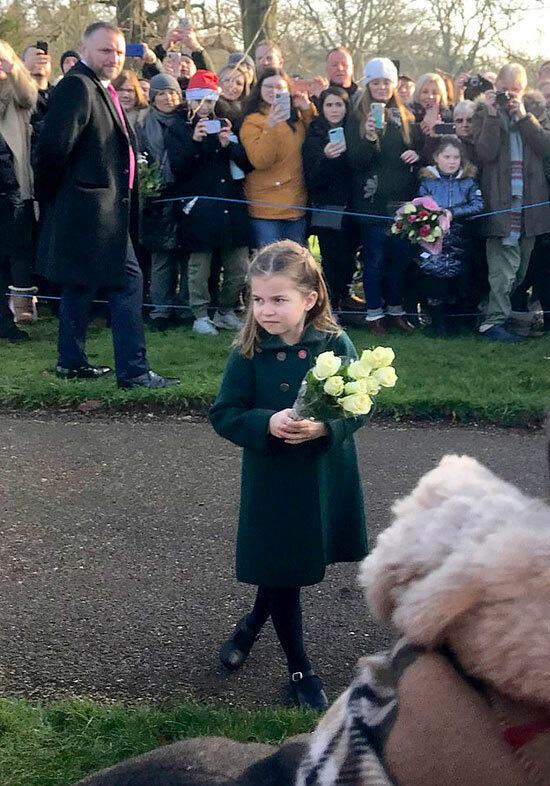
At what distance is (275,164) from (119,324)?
2.69 metres

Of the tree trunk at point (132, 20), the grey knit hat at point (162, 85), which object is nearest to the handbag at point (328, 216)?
the grey knit hat at point (162, 85)

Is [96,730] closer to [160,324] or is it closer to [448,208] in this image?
[160,324]

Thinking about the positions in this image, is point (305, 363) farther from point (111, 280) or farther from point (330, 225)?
point (330, 225)

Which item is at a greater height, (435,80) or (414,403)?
(435,80)

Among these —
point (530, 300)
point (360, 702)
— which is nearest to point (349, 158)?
point (530, 300)

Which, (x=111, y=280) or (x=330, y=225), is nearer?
(x=111, y=280)

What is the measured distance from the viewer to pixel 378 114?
7.95 m

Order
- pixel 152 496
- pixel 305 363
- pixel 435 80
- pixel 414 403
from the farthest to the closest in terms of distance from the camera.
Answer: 1. pixel 435 80
2. pixel 414 403
3. pixel 152 496
4. pixel 305 363

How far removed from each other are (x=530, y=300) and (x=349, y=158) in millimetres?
2473

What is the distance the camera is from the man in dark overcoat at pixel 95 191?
6.07 metres

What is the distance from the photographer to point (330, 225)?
8289 mm

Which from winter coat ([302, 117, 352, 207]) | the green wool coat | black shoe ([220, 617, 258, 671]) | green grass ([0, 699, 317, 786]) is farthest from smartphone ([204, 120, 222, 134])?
green grass ([0, 699, 317, 786])

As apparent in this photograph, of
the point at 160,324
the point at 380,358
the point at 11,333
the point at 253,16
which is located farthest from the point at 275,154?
the point at 253,16

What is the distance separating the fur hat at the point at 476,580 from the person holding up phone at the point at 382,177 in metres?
7.16
